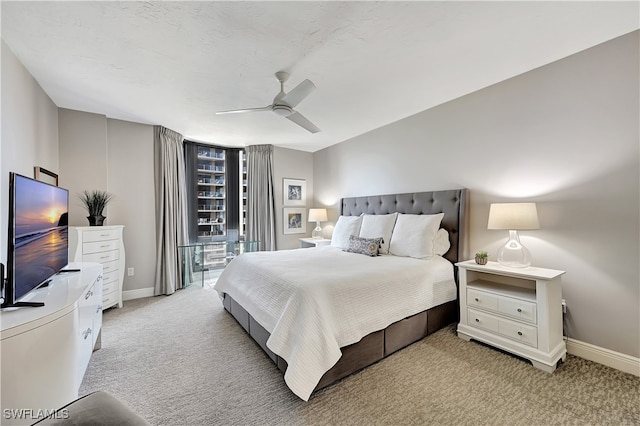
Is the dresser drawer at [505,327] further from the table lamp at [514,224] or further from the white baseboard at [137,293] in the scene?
the white baseboard at [137,293]

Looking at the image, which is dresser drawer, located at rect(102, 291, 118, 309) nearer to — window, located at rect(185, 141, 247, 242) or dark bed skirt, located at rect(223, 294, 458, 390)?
window, located at rect(185, 141, 247, 242)

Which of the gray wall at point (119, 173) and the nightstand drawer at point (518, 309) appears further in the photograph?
the gray wall at point (119, 173)

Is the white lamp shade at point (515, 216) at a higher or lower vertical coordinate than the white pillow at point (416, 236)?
higher

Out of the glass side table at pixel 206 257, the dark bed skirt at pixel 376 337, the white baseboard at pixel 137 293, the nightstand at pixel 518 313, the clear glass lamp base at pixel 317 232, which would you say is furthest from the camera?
the clear glass lamp base at pixel 317 232

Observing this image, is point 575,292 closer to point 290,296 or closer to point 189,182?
point 290,296

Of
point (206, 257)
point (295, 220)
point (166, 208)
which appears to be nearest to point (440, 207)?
point (295, 220)

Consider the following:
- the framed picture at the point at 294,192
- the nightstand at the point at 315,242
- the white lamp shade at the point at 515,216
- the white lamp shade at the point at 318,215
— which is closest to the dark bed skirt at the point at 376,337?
the white lamp shade at the point at 515,216

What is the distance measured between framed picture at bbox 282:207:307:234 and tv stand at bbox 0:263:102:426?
12.3ft

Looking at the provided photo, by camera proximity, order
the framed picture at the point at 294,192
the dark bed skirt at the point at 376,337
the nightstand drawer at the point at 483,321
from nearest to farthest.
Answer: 1. the dark bed skirt at the point at 376,337
2. the nightstand drawer at the point at 483,321
3. the framed picture at the point at 294,192

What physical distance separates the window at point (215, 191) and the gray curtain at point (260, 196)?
1.00ft

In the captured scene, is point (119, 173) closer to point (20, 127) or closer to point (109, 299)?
point (20, 127)

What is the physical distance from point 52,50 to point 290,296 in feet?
8.96

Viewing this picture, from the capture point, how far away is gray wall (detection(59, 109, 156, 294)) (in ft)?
10.8

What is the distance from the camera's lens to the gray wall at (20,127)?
1.96 m
